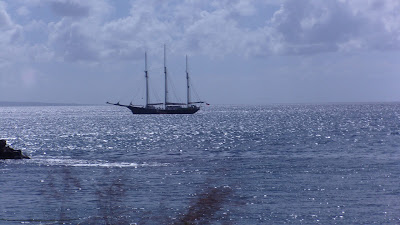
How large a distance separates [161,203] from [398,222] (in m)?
12.2

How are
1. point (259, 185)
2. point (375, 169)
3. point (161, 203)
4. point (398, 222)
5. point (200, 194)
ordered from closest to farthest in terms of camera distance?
point (398, 222) → point (161, 203) → point (200, 194) → point (259, 185) → point (375, 169)

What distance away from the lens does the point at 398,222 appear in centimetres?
2808

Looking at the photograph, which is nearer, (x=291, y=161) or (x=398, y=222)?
(x=398, y=222)

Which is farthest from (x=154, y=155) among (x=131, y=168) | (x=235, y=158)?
(x=131, y=168)

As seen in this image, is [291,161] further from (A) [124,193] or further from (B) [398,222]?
(B) [398,222]

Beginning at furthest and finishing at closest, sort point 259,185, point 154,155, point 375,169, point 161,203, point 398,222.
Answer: point 154,155
point 375,169
point 259,185
point 161,203
point 398,222

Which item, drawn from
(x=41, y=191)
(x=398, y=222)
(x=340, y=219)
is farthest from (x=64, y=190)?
(x=398, y=222)

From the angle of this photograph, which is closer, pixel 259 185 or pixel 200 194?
pixel 200 194

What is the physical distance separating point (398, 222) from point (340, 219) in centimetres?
262

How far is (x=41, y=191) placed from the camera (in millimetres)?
36875

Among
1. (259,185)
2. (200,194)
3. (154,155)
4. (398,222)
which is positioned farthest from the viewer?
(154,155)

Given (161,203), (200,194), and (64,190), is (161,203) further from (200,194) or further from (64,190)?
(64,190)

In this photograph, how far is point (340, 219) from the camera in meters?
28.7

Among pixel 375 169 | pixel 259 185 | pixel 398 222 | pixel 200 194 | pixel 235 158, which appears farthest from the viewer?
pixel 235 158
